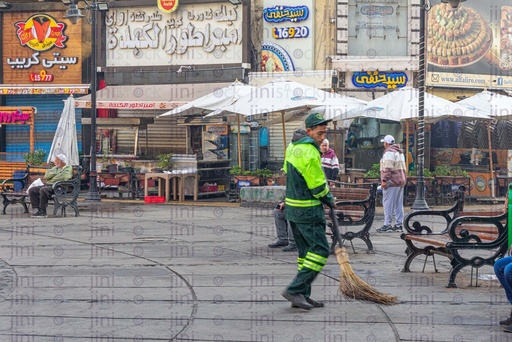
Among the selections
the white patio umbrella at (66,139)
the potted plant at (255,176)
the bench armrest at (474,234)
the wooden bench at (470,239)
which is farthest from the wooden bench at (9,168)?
the bench armrest at (474,234)

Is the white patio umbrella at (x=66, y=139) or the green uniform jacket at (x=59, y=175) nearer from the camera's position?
the green uniform jacket at (x=59, y=175)

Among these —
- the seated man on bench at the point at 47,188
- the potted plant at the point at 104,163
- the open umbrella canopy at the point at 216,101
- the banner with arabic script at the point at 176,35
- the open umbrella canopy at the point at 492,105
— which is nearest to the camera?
the seated man on bench at the point at 47,188

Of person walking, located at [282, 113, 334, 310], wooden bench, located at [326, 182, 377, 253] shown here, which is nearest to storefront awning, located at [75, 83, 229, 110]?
wooden bench, located at [326, 182, 377, 253]

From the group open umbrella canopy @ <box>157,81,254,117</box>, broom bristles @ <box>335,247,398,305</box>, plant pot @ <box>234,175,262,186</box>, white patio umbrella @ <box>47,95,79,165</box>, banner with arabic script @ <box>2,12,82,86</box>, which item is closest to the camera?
broom bristles @ <box>335,247,398,305</box>

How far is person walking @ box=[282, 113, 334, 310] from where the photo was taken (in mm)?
8375

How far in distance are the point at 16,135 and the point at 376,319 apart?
2364 centimetres

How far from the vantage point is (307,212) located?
851 centimetres

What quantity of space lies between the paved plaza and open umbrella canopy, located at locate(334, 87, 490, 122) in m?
6.83

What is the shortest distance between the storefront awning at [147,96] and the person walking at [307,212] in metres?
17.6

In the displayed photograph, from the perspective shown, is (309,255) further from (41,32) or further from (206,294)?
(41,32)

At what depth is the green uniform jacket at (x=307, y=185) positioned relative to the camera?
27.7ft

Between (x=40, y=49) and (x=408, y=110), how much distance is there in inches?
516

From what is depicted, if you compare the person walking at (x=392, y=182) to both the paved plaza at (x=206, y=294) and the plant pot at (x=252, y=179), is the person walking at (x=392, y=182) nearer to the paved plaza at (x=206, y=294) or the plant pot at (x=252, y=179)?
the paved plaza at (x=206, y=294)

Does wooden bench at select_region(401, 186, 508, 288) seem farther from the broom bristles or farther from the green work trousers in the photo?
the green work trousers
